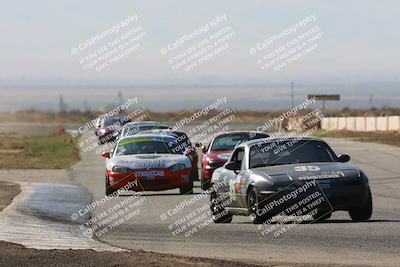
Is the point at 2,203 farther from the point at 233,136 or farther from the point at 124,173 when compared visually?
the point at 233,136

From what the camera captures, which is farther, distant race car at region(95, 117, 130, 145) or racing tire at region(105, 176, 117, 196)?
distant race car at region(95, 117, 130, 145)

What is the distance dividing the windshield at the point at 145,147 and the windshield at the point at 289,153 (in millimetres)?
8533

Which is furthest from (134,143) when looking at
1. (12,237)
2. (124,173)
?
(12,237)

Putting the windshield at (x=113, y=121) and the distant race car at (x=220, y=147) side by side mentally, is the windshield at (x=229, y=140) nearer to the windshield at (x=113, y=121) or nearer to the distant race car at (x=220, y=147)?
the distant race car at (x=220, y=147)

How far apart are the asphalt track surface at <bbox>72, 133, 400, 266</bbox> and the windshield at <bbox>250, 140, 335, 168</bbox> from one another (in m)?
1.01

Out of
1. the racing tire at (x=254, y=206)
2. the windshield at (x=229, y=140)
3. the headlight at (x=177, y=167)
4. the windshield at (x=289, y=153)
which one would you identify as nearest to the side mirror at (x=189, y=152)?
the windshield at (x=229, y=140)

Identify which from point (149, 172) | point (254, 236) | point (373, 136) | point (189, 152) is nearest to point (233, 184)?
point (254, 236)

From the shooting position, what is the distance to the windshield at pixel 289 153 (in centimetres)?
1875

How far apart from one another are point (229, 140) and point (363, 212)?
11.2 metres

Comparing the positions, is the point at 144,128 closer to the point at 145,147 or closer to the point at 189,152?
the point at 189,152

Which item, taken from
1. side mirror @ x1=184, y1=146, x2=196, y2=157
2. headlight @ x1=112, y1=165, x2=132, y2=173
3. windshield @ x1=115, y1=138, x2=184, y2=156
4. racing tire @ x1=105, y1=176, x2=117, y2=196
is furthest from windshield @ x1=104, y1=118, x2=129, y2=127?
headlight @ x1=112, y1=165, x2=132, y2=173

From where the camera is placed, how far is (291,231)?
55.5 ft

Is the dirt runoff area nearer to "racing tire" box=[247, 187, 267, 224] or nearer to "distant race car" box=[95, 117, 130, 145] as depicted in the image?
"racing tire" box=[247, 187, 267, 224]

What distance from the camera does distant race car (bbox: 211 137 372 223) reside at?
17.6 m
